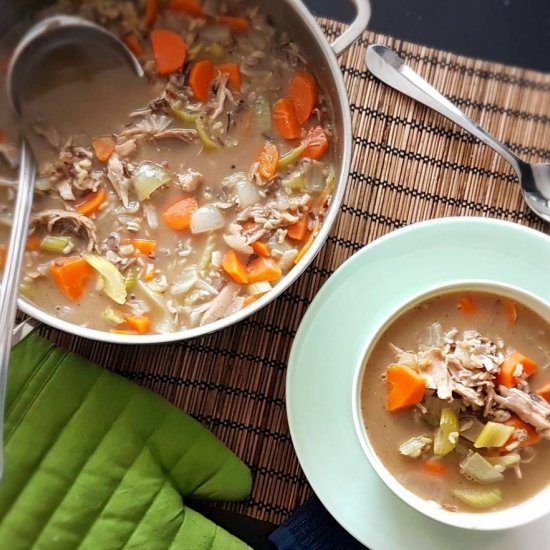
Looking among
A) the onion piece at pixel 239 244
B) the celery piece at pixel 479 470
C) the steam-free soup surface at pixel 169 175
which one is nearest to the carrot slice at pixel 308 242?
the steam-free soup surface at pixel 169 175

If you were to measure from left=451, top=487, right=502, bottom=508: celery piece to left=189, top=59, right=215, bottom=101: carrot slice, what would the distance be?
104 cm

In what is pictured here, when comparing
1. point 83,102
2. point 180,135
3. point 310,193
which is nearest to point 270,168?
point 310,193

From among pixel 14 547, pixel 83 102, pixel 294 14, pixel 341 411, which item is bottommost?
pixel 14 547

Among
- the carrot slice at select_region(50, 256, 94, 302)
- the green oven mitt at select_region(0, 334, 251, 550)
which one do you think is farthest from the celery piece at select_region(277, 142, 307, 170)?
the green oven mitt at select_region(0, 334, 251, 550)

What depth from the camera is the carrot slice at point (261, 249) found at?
182 centimetres

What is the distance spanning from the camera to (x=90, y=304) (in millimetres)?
1824

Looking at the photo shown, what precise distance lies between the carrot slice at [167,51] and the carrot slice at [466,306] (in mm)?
842

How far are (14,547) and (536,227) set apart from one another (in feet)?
4.59

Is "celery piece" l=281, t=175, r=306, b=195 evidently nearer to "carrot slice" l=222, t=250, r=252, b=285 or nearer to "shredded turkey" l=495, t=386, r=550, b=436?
"carrot slice" l=222, t=250, r=252, b=285

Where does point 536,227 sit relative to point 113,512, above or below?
above

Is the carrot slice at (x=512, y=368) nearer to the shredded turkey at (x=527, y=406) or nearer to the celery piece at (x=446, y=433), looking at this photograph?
the shredded turkey at (x=527, y=406)

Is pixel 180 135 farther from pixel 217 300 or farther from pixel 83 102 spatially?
pixel 217 300

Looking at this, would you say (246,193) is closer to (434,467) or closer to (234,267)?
(234,267)

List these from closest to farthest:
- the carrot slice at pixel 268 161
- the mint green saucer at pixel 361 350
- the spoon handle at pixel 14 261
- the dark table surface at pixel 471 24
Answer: the spoon handle at pixel 14 261
the mint green saucer at pixel 361 350
the carrot slice at pixel 268 161
the dark table surface at pixel 471 24
